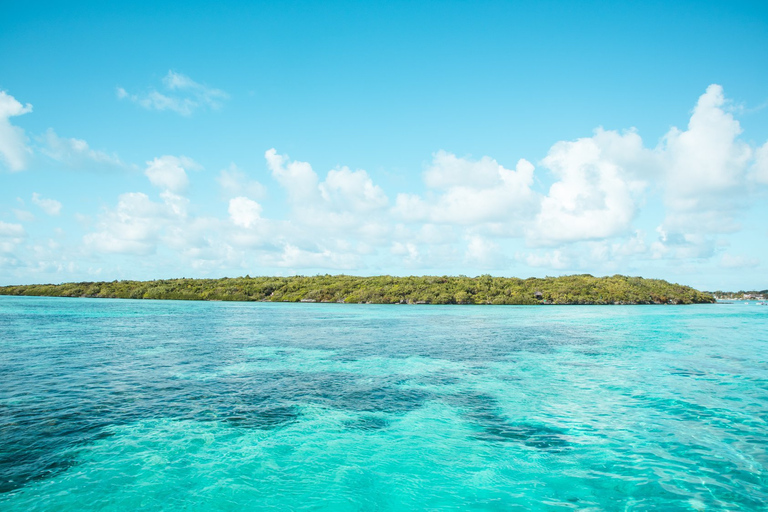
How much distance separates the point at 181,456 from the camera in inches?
472

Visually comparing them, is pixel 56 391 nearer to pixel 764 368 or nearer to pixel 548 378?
pixel 548 378

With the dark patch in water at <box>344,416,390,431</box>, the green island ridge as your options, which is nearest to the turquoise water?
the dark patch in water at <box>344,416,390,431</box>

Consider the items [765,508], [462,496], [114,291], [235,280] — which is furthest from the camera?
[235,280]

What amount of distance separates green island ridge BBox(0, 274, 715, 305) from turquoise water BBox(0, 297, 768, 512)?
11703 centimetres

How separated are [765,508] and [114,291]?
572ft

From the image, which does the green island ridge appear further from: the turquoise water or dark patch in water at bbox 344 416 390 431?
dark patch in water at bbox 344 416 390 431

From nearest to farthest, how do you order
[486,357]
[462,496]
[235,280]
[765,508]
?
[765,508], [462,496], [486,357], [235,280]

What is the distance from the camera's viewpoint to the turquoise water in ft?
33.5

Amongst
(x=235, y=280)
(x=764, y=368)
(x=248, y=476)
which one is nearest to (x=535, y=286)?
(x=235, y=280)

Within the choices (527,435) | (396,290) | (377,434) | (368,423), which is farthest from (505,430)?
(396,290)

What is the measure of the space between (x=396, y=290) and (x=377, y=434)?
131905mm

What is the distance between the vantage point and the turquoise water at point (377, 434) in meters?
10.2

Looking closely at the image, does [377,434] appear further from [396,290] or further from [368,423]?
[396,290]

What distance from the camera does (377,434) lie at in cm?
1394
